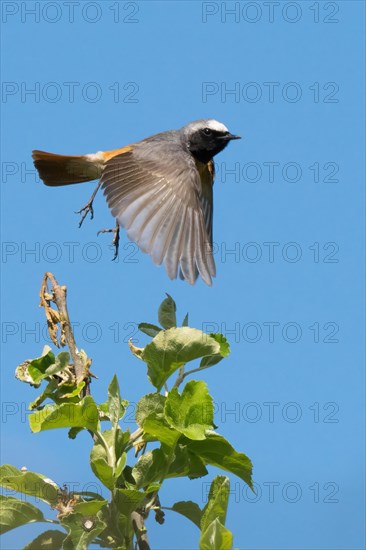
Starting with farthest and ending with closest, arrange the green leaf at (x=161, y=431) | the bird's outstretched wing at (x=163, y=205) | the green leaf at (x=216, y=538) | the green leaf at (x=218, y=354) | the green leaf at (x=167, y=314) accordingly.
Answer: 1. the bird's outstretched wing at (x=163, y=205)
2. the green leaf at (x=167, y=314)
3. the green leaf at (x=218, y=354)
4. the green leaf at (x=161, y=431)
5. the green leaf at (x=216, y=538)

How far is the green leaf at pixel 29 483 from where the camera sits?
2.28m

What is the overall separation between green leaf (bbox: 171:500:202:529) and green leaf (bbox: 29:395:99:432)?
34 centimetres

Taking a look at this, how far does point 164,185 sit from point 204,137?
1.24 meters

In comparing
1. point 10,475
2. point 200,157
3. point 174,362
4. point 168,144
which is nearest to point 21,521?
point 10,475

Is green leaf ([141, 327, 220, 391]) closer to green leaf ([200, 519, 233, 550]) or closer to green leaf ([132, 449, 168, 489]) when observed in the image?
green leaf ([132, 449, 168, 489])

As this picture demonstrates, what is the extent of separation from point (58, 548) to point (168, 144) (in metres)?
4.07

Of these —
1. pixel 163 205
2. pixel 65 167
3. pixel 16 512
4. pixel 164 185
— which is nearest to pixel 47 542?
pixel 16 512

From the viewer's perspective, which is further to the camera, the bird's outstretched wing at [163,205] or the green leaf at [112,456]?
the bird's outstretched wing at [163,205]

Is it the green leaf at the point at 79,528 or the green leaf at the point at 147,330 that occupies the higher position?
the green leaf at the point at 147,330

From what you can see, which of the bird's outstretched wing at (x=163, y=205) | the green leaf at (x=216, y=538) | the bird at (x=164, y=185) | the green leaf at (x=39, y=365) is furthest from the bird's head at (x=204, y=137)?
the green leaf at (x=216, y=538)

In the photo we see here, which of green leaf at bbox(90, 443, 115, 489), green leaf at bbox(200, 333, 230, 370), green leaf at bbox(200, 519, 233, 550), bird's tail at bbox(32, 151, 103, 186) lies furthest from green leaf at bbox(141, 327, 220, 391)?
bird's tail at bbox(32, 151, 103, 186)

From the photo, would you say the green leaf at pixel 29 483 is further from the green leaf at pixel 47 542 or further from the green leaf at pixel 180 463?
the green leaf at pixel 180 463

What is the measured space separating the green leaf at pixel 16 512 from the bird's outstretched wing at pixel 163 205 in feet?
6.76

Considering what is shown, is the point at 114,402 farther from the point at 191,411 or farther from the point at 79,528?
the point at 79,528
